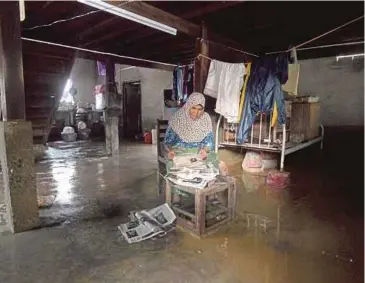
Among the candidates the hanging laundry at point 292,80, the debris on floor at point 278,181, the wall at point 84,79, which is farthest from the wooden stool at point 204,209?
the wall at point 84,79

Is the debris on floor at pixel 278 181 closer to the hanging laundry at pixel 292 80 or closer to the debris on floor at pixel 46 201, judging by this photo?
the hanging laundry at pixel 292 80

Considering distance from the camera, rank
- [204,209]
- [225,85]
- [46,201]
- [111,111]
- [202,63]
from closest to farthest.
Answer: [204,209], [46,201], [202,63], [225,85], [111,111]

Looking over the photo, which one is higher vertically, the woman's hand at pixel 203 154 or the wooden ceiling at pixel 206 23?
the wooden ceiling at pixel 206 23

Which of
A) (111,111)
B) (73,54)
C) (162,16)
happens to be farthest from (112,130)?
(162,16)

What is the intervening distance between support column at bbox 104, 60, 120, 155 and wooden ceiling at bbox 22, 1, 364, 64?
836 millimetres

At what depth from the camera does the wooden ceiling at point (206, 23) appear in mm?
3146

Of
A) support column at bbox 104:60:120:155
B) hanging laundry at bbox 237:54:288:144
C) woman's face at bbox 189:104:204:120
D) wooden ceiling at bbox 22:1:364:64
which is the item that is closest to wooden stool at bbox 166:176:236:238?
woman's face at bbox 189:104:204:120

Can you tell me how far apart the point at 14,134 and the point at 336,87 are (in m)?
6.20

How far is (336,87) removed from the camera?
233 inches

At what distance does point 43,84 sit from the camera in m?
4.98

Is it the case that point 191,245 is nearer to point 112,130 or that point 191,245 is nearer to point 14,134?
point 14,134

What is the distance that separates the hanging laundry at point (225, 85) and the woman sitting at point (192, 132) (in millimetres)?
840

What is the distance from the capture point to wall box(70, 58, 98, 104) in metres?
12.1

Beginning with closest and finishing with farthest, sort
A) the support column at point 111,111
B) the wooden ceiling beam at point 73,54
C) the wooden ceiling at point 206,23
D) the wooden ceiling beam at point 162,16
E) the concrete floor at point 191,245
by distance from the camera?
the concrete floor at point 191,245 → the wooden ceiling beam at point 162,16 → the wooden ceiling at point 206,23 → the wooden ceiling beam at point 73,54 → the support column at point 111,111
